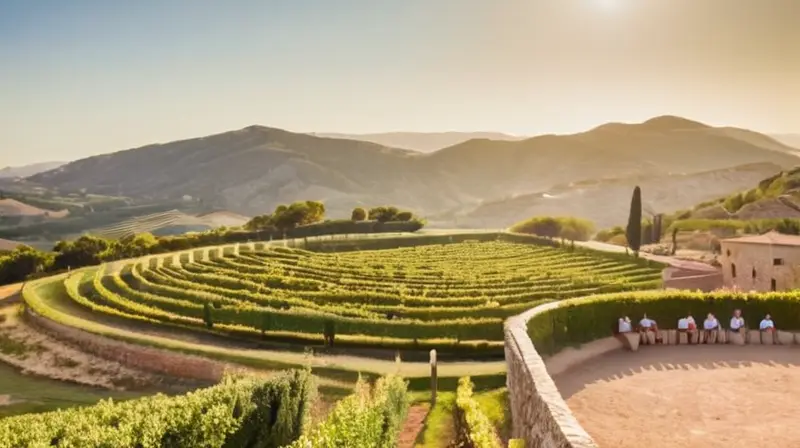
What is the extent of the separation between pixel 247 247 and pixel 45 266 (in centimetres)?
2041

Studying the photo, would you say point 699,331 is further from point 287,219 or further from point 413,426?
point 287,219

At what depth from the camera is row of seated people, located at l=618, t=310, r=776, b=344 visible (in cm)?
2366

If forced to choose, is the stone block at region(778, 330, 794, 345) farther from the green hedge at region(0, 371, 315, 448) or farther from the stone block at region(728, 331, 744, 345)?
the green hedge at region(0, 371, 315, 448)

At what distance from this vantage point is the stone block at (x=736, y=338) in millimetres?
23750

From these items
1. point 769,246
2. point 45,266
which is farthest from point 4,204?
point 769,246

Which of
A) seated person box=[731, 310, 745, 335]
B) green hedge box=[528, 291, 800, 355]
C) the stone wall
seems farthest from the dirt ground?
the stone wall

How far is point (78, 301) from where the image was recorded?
127 ft

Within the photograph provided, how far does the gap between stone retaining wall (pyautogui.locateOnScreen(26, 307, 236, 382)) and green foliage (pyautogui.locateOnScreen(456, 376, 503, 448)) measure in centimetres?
1124

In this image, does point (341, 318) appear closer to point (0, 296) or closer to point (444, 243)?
point (0, 296)

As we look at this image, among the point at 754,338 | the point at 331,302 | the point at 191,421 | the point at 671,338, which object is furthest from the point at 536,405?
the point at 331,302

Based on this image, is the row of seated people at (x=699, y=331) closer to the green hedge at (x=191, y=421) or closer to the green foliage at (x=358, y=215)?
the green hedge at (x=191, y=421)

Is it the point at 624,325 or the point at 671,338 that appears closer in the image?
the point at 624,325

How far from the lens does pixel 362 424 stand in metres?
10.9

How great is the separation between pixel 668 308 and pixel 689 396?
7.93 m
